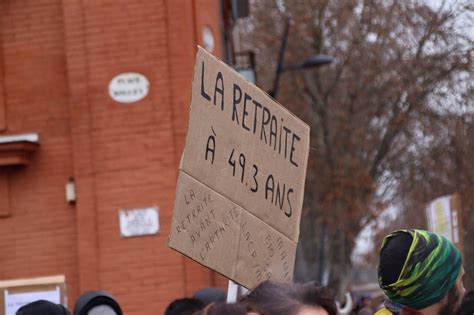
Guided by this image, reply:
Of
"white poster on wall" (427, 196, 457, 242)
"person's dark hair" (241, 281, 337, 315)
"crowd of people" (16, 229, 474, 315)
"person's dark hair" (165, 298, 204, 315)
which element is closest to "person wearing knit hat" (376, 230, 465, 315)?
"crowd of people" (16, 229, 474, 315)

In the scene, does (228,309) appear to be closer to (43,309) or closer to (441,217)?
(43,309)

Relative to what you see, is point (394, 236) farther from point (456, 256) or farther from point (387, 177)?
point (387, 177)

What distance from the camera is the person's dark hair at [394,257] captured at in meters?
4.01

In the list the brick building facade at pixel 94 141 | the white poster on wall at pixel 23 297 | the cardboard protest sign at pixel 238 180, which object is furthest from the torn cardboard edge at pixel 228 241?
the brick building facade at pixel 94 141

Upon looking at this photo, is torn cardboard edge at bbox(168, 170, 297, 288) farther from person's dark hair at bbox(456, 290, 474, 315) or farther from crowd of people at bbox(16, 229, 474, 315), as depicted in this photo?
person's dark hair at bbox(456, 290, 474, 315)

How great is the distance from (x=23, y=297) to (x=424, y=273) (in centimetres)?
559

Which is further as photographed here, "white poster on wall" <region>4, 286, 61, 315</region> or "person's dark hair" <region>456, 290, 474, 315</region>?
"white poster on wall" <region>4, 286, 61, 315</region>

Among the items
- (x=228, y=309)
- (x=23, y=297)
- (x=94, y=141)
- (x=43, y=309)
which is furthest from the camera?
(x=94, y=141)

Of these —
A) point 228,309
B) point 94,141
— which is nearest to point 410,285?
point 228,309

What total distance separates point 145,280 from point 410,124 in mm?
15244

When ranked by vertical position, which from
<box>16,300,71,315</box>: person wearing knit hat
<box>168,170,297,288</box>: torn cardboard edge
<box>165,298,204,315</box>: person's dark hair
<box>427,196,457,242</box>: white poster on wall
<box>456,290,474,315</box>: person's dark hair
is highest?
<box>456,290,474,315</box>: person's dark hair

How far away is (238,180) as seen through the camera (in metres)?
5.53

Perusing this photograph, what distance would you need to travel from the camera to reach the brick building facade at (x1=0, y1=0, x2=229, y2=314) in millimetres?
12695

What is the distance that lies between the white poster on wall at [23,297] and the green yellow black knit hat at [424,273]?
17.8 feet
